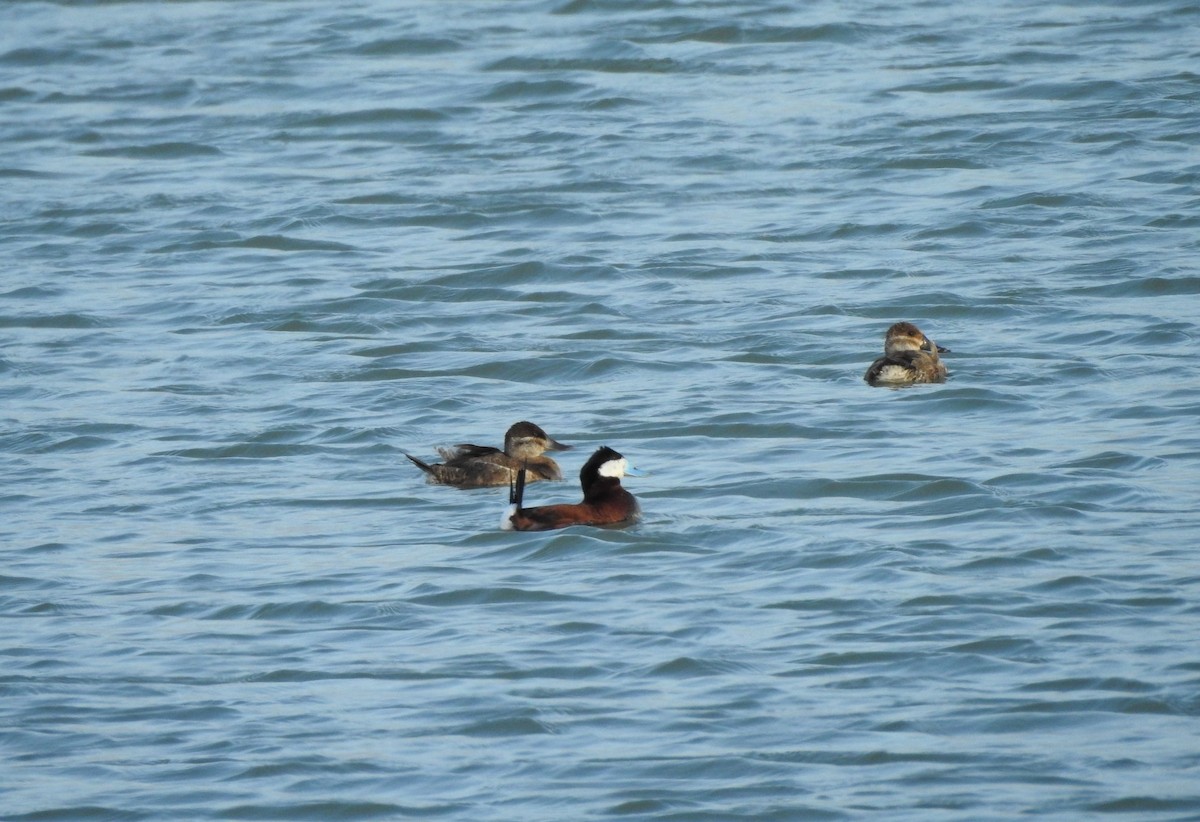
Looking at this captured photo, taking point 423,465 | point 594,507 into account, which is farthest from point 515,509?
point 423,465

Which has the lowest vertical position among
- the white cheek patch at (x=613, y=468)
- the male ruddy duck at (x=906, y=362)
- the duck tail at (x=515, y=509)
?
the duck tail at (x=515, y=509)

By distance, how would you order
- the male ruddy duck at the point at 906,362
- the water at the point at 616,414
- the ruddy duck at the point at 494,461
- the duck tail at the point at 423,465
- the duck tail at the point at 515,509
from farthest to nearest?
the male ruddy duck at the point at 906,362
the duck tail at the point at 423,465
the ruddy duck at the point at 494,461
the duck tail at the point at 515,509
the water at the point at 616,414

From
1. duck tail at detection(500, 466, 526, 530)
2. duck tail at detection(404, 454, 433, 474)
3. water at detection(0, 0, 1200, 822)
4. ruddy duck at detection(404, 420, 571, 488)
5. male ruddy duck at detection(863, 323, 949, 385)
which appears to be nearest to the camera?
water at detection(0, 0, 1200, 822)

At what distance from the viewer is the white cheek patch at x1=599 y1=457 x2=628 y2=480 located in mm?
9219

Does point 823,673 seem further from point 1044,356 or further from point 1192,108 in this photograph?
point 1192,108

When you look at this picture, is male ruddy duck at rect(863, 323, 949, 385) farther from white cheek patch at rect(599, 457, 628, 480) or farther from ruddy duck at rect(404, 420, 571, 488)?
white cheek patch at rect(599, 457, 628, 480)

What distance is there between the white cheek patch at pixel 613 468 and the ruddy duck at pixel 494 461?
0.74 metres

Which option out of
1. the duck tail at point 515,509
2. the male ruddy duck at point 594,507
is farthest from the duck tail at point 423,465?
the male ruddy duck at point 594,507

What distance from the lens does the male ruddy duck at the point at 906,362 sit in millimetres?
11180

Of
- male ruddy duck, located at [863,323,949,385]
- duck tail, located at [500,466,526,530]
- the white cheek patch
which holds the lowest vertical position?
duck tail, located at [500,466,526,530]

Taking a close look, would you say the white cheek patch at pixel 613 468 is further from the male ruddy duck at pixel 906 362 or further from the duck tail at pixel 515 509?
the male ruddy duck at pixel 906 362

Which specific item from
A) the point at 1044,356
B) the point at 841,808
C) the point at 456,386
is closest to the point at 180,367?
the point at 456,386

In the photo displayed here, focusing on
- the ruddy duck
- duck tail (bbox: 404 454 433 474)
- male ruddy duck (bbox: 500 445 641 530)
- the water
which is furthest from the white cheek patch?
duck tail (bbox: 404 454 433 474)

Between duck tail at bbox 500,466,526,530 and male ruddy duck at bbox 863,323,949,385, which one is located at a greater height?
male ruddy duck at bbox 863,323,949,385
